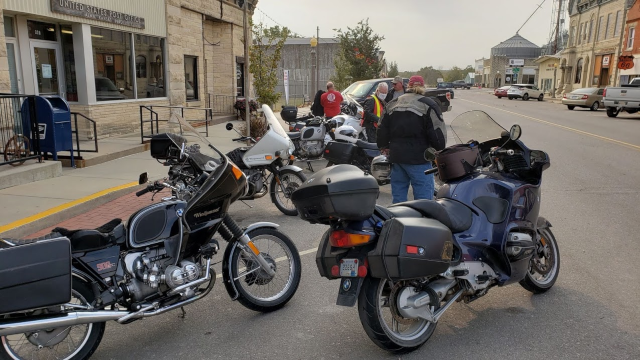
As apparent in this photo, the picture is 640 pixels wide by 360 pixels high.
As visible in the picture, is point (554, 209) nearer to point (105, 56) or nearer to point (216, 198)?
point (216, 198)

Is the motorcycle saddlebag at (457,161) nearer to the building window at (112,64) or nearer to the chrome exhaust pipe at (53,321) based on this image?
the chrome exhaust pipe at (53,321)

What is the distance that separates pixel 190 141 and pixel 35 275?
1.92 meters

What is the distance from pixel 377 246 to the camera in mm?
3297

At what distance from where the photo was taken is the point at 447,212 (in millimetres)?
3773

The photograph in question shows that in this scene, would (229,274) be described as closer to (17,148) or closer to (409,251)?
(409,251)

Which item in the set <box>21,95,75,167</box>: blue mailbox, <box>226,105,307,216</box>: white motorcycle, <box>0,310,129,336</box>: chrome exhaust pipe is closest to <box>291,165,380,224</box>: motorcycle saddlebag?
<box>0,310,129,336</box>: chrome exhaust pipe

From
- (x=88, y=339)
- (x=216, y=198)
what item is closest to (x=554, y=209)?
(x=216, y=198)

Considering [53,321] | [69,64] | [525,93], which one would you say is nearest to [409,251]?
[53,321]

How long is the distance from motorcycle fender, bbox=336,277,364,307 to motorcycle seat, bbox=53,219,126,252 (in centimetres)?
156

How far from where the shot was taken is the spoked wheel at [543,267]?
4.45 meters

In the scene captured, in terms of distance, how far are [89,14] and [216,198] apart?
33.5 ft

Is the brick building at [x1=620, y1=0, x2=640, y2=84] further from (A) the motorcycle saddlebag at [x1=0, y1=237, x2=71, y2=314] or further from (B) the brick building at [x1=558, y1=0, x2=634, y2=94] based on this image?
(A) the motorcycle saddlebag at [x1=0, y1=237, x2=71, y2=314]

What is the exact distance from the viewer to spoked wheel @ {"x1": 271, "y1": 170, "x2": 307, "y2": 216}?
7.21 meters

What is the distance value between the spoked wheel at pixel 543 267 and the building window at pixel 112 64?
446 inches
